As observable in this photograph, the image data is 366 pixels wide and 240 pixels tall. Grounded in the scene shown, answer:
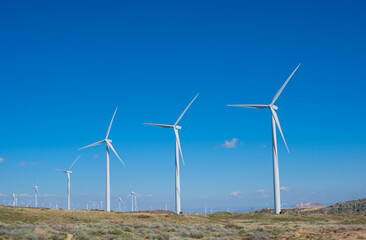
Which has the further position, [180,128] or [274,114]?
[180,128]

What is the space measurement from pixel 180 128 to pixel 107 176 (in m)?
19.7

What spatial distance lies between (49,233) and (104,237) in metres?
4.87

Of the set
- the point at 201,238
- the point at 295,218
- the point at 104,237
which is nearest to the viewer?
the point at 104,237

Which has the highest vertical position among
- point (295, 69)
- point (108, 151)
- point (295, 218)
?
point (295, 69)

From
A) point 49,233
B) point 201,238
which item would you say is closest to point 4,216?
point 49,233

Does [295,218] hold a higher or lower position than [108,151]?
lower

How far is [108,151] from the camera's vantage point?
292 feet

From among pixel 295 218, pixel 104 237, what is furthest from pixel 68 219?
pixel 295 218

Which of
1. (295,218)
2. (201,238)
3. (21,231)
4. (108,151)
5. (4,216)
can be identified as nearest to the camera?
(21,231)

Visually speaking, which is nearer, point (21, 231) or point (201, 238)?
point (21, 231)

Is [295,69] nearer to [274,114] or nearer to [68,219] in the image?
[274,114]

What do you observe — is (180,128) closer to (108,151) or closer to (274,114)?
(108,151)

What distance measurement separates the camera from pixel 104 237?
34906 mm

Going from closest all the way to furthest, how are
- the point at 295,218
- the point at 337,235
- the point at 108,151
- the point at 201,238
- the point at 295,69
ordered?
the point at 201,238, the point at 337,235, the point at 295,218, the point at 295,69, the point at 108,151
